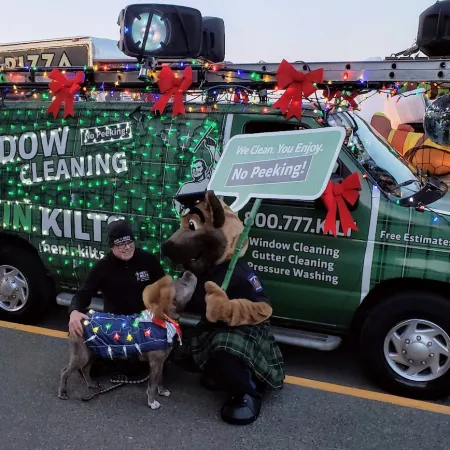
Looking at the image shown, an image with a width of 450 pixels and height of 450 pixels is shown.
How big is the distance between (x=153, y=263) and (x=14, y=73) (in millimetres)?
2624

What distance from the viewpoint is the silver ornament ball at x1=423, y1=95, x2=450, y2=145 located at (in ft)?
15.3

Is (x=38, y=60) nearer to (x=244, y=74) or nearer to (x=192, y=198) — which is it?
(x=244, y=74)

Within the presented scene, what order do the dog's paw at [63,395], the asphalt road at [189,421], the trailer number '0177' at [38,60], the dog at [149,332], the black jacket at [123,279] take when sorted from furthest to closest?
1. the trailer number '0177' at [38,60]
2. the black jacket at [123,279]
3. the dog's paw at [63,395]
4. the dog at [149,332]
5. the asphalt road at [189,421]

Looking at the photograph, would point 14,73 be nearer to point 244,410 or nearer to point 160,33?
point 160,33

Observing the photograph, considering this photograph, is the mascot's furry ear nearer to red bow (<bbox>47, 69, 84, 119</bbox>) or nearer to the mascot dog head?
the mascot dog head

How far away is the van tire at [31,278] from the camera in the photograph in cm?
526

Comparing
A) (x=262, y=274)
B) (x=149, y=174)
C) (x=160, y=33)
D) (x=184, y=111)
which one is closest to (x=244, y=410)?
(x=262, y=274)

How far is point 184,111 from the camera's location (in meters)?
4.60

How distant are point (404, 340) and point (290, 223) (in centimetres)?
113

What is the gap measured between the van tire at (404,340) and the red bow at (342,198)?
2.14 ft

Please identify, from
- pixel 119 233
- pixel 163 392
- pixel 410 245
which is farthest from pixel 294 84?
pixel 163 392

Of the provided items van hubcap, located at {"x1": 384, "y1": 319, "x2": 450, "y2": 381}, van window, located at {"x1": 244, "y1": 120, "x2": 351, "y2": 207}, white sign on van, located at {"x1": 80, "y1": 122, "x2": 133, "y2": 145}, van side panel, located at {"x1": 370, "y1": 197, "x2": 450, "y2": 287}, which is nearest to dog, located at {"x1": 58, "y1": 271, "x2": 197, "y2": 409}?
van window, located at {"x1": 244, "y1": 120, "x2": 351, "y2": 207}

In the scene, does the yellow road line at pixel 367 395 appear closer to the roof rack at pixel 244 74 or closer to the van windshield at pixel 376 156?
the van windshield at pixel 376 156

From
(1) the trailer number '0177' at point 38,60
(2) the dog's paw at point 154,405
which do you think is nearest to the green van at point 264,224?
(2) the dog's paw at point 154,405
